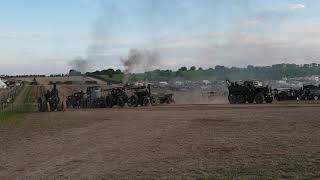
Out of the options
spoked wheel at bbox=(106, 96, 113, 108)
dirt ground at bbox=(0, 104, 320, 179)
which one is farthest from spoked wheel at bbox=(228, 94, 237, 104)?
dirt ground at bbox=(0, 104, 320, 179)

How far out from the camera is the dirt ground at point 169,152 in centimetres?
1312

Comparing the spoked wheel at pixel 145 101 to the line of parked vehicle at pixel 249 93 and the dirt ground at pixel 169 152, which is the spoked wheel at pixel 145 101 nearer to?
the line of parked vehicle at pixel 249 93

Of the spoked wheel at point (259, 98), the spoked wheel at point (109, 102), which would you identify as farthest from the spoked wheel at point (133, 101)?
the spoked wheel at point (259, 98)

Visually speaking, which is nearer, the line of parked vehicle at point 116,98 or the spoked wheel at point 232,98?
the spoked wheel at point 232,98

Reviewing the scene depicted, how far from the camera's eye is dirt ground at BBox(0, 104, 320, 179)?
1312 centimetres

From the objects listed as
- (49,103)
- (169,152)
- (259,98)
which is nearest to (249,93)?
(259,98)

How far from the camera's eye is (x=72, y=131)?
26.5 m

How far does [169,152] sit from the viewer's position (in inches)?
661

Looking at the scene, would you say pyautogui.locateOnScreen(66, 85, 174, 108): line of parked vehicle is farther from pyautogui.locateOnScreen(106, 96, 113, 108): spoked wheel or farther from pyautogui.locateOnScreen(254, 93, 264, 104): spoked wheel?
pyautogui.locateOnScreen(254, 93, 264, 104): spoked wheel

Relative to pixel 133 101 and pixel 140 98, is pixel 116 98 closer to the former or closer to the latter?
pixel 133 101

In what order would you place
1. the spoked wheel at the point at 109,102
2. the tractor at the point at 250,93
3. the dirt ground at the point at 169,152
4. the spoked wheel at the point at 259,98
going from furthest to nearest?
the spoked wheel at the point at 109,102
the tractor at the point at 250,93
the spoked wheel at the point at 259,98
the dirt ground at the point at 169,152

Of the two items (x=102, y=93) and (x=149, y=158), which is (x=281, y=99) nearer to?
(x=102, y=93)

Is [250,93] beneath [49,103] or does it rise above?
above

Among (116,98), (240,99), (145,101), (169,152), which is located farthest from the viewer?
(145,101)
